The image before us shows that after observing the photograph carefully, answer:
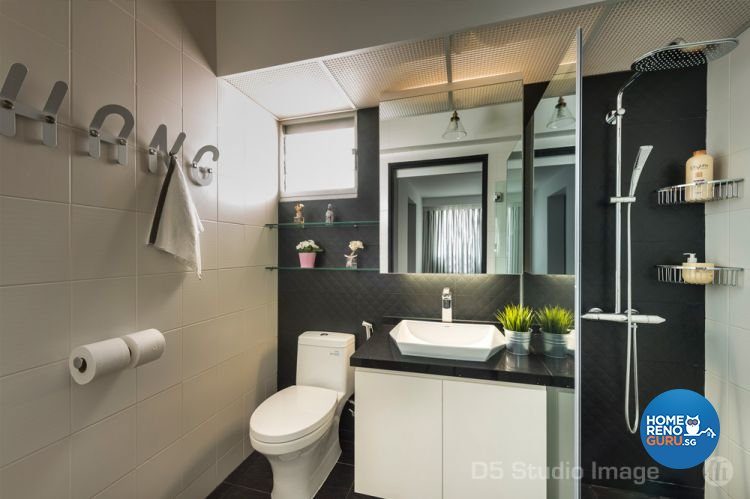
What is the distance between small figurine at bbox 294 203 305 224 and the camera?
2.04 m

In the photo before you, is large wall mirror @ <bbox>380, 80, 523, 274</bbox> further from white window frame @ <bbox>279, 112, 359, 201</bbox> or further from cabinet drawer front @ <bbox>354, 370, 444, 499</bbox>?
cabinet drawer front @ <bbox>354, 370, 444, 499</bbox>

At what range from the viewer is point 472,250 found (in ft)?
5.73

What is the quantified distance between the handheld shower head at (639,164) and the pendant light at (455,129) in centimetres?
84

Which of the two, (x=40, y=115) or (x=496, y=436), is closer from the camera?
(x=40, y=115)

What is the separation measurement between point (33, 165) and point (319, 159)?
1435 millimetres

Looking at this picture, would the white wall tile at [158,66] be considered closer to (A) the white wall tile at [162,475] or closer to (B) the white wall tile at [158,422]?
(B) the white wall tile at [158,422]

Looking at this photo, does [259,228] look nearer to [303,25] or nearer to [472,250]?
[303,25]

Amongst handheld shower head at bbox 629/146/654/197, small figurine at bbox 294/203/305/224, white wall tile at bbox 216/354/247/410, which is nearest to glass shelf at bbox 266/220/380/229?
small figurine at bbox 294/203/305/224

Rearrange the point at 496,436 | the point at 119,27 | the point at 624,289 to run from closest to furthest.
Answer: the point at 119,27 < the point at 496,436 < the point at 624,289

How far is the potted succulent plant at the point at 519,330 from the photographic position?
1.36 meters

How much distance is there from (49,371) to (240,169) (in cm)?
127

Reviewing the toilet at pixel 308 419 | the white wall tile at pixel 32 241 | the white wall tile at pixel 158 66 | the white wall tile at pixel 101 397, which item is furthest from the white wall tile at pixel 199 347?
Answer: the white wall tile at pixel 158 66

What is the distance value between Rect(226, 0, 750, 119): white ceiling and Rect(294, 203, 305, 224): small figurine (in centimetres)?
67

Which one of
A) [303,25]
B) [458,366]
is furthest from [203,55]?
[458,366]
